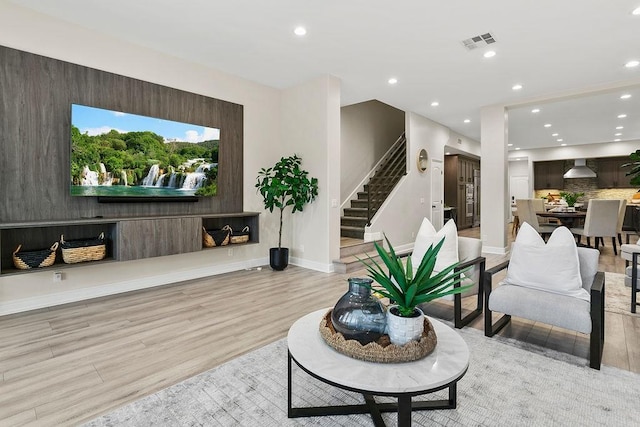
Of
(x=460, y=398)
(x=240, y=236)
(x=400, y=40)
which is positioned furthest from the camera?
(x=240, y=236)

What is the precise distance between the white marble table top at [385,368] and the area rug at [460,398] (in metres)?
0.07

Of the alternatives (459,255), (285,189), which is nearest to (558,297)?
(459,255)

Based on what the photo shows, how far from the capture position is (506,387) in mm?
2006

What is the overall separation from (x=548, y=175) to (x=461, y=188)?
16.1ft

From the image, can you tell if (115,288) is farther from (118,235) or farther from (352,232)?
(352,232)

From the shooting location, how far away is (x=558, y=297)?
98.1 inches

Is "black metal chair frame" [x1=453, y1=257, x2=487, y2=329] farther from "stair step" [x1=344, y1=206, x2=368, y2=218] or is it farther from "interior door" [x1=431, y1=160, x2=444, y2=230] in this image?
"interior door" [x1=431, y1=160, x2=444, y2=230]

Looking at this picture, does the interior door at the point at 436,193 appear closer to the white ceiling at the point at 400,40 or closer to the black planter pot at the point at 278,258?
the white ceiling at the point at 400,40

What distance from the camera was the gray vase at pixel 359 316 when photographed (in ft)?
5.23

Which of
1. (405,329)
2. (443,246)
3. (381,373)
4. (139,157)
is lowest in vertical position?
(381,373)

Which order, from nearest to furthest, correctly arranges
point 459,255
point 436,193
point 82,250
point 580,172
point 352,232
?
1. point 459,255
2. point 82,250
3. point 352,232
4. point 436,193
5. point 580,172

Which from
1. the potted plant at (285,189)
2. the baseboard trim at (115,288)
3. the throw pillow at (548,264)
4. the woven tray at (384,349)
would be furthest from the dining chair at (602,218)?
the woven tray at (384,349)

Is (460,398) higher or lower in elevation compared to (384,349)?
lower

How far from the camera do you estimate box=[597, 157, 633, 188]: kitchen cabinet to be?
37.6 ft
